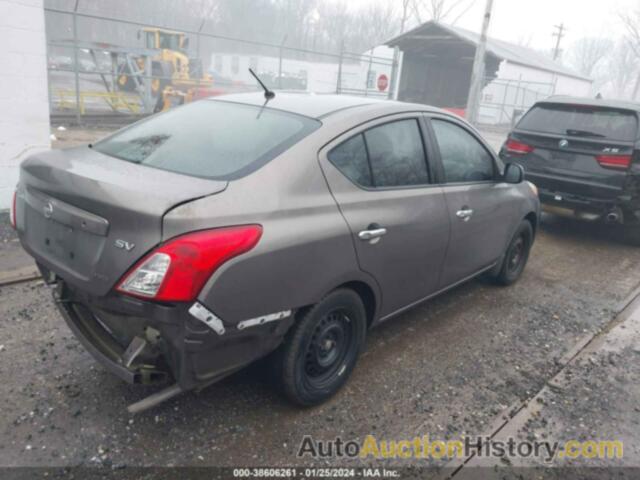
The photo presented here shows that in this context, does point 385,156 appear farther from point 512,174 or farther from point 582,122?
point 582,122

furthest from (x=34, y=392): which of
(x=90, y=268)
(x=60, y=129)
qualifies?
(x=60, y=129)

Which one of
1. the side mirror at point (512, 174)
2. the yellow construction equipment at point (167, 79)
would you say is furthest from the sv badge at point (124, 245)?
the yellow construction equipment at point (167, 79)

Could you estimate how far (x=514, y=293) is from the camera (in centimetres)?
486

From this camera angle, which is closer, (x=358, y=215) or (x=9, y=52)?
(x=358, y=215)

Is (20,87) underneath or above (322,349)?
above

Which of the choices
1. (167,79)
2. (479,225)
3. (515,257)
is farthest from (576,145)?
(167,79)

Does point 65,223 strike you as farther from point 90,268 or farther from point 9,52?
point 9,52

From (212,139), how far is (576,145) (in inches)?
198

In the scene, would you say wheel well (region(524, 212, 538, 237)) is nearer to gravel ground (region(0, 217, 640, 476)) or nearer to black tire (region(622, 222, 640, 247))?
gravel ground (region(0, 217, 640, 476))

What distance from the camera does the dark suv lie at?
593 cm

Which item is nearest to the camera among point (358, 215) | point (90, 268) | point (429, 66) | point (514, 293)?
point (90, 268)

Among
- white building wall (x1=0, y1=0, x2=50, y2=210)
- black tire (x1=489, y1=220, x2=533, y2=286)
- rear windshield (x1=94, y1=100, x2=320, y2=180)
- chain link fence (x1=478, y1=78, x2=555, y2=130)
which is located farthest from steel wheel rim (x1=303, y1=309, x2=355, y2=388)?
chain link fence (x1=478, y1=78, x2=555, y2=130)

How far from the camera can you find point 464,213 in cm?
370

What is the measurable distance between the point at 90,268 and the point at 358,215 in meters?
1.38
